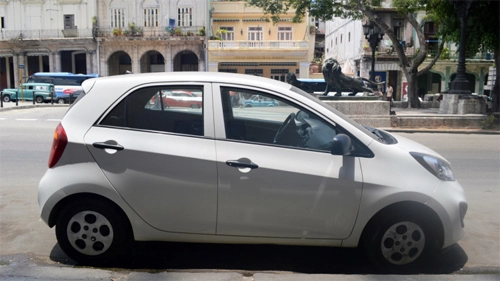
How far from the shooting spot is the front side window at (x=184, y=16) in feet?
140

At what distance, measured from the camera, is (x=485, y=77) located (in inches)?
1609

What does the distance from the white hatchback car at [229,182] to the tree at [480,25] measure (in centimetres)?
1740

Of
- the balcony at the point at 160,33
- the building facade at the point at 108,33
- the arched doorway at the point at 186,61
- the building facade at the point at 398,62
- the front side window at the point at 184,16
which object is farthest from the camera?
the arched doorway at the point at 186,61

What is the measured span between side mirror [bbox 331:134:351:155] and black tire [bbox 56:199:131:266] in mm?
1850

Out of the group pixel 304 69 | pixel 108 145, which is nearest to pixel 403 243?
pixel 108 145

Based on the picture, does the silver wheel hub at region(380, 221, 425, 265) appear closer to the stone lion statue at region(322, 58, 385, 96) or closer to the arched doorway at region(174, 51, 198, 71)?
the stone lion statue at region(322, 58, 385, 96)

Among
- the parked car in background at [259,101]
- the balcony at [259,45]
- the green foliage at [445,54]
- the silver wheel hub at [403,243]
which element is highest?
the balcony at [259,45]

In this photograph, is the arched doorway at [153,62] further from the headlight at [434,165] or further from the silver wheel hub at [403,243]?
the silver wheel hub at [403,243]

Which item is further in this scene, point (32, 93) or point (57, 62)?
point (57, 62)

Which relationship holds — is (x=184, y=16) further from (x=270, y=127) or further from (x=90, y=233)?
(x=90, y=233)

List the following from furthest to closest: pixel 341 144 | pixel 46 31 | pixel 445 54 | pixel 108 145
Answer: pixel 46 31 → pixel 445 54 → pixel 108 145 → pixel 341 144

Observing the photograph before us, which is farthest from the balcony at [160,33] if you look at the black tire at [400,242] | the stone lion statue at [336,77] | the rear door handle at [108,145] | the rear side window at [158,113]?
the black tire at [400,242]

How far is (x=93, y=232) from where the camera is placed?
391cm

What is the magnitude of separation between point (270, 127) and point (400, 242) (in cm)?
149
